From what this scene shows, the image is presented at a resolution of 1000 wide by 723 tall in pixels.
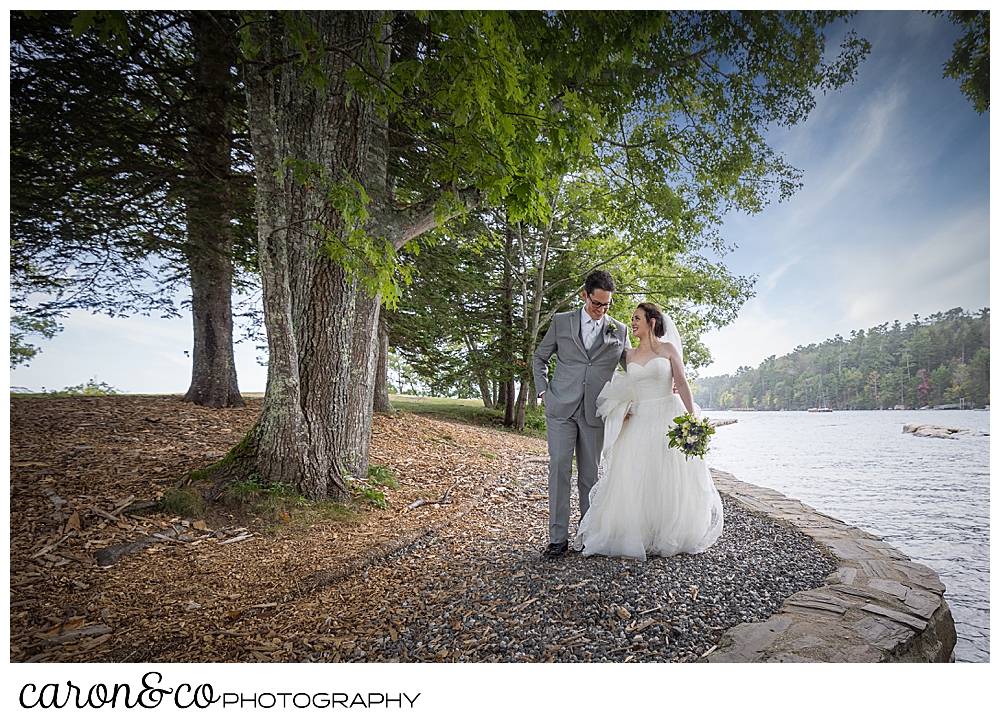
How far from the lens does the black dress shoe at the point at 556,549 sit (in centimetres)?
244

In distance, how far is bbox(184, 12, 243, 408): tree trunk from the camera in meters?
3.41

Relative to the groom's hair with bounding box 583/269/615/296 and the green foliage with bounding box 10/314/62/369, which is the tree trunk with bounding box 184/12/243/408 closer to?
the green foliage with bounding box 10/314/62/369

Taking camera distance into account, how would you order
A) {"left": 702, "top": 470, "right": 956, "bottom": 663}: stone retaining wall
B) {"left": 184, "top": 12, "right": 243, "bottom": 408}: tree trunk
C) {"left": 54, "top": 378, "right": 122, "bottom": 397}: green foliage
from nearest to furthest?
{"left": 702, "top": 470, "right": 956, "bottom": 663}: stone retaining wall
{"left": 54, "top": 378, "right": 122, "bottom": 397}: green foliage
{"left": 184, "top": 12, "right": 243, "bottom": 408}: tree trunk

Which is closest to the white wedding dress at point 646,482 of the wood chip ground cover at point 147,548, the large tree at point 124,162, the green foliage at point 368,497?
the wood chip ground cover at point 147,548

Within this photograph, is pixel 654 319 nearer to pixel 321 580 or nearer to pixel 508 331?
pixel 321 580

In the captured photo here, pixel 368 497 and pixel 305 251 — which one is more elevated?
pixel 305 251

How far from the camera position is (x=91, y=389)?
2.90 m

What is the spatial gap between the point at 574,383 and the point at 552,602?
0.99 metres

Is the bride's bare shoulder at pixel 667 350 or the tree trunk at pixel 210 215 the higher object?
the tree trunk at pixel 210 215

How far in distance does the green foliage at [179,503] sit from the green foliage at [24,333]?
1.02 meters

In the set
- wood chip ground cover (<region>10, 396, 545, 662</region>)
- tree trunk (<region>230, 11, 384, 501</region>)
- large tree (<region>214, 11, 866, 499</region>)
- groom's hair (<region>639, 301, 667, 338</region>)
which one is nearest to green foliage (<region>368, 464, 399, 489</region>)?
wood chip ground cover (<region>10, 396, 545, 662</region>)

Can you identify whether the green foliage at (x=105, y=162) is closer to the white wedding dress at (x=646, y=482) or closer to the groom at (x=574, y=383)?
the groom at (x=574, y=383)

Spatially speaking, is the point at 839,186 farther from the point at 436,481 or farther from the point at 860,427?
the point at 436,481

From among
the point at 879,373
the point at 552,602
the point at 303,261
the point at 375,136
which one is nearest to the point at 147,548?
the point at 303,261
